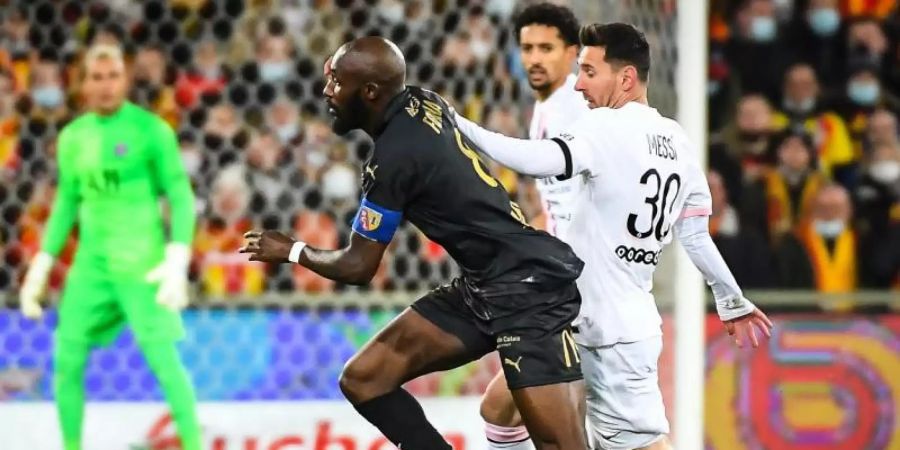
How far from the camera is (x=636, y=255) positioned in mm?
3787

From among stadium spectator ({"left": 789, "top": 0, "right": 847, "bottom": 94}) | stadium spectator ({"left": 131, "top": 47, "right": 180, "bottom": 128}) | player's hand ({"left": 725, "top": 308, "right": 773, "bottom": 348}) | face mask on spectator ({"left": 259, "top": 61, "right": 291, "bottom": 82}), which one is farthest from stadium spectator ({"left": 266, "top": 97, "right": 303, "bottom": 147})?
player's hand ({"left": 725, "top": 308, "right": 773, "bottom": 348})

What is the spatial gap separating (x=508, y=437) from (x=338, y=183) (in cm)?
219

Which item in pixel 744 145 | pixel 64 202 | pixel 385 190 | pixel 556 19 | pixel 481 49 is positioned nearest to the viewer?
pixel 385 190

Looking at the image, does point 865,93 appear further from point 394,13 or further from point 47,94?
point 47,94

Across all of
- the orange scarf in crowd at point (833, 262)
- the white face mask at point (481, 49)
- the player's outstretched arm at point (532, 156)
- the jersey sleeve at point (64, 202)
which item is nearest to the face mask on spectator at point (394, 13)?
the white face mask at point (481, 49)

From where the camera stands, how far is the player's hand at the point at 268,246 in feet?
11.7

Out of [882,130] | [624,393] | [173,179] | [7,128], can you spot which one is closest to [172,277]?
[173,179]

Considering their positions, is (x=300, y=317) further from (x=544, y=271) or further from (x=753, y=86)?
(x=753, y=86)

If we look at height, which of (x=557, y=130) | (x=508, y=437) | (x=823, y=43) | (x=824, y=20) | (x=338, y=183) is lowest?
(x=508, y=437)

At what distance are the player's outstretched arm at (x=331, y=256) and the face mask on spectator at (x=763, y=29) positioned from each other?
446 cm

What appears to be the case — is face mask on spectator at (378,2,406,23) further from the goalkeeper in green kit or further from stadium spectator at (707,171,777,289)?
stadium spectator at (707,171,777,289)

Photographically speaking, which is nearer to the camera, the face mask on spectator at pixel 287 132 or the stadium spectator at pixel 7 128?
the stadium spectator at pixel 7 128

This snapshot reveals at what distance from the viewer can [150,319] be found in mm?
5453

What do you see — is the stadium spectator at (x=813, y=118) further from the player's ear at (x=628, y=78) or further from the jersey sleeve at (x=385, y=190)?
the jersey sleeve at (x=385, y=190)
